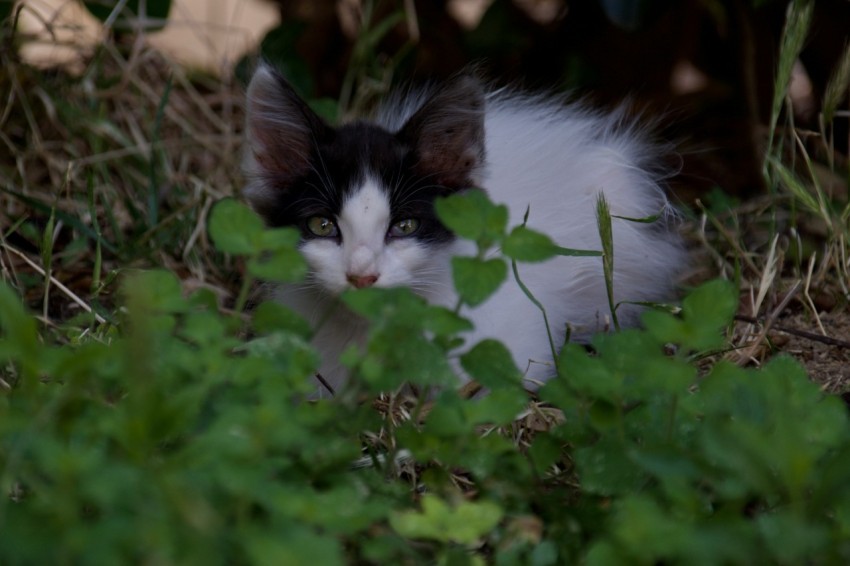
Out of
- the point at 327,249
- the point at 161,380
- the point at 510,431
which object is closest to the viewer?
the point at 161,380

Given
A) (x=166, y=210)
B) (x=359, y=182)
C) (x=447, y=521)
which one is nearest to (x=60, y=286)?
(x=359, y=182)

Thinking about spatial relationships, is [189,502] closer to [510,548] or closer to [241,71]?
[510,548]

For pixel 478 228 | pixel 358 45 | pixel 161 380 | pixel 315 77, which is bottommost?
pixel 315 77

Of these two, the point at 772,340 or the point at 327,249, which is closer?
the point at 327,249

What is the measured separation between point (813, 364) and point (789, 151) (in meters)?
1.29

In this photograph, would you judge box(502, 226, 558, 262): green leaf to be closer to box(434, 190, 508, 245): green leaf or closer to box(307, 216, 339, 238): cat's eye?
box(434, 190, 508, 245): green leaf

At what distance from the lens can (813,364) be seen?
2496mm

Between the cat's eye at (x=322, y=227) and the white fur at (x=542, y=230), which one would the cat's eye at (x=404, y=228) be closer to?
the white fur at (x=542, y=230)

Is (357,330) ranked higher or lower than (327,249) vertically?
lower

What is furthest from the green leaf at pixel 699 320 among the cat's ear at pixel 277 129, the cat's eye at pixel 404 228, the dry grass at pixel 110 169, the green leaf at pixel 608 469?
the dry grass at pixel 110 169

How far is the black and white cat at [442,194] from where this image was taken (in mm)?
2428

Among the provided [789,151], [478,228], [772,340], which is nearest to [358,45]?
[789,151]

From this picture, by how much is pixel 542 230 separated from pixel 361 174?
0.53m

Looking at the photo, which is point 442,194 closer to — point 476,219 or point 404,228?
point 404,228
